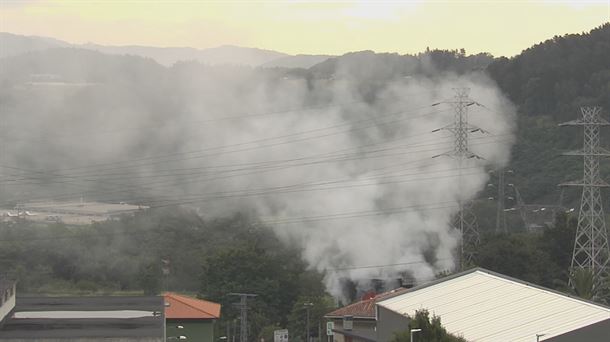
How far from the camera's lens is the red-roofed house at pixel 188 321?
67.8 m

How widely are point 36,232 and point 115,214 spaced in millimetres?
9889

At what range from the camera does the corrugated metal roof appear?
46000 mm

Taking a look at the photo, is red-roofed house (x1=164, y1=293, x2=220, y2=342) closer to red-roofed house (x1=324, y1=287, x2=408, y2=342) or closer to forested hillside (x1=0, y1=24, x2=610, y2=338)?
red-roofed house (x1=324, y1=287, x2=408, y2=342)

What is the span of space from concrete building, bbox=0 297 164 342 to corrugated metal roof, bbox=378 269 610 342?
10.4 metres

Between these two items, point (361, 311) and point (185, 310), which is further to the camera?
point (361, 311)

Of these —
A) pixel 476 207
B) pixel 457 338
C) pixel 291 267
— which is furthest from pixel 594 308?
Result: pixel 476 207

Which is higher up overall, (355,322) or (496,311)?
(496,311)

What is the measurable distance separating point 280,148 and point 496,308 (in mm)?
59748

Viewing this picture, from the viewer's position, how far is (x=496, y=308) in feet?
170

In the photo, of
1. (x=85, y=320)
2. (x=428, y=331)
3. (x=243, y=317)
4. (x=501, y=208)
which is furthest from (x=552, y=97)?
(x=428, y=331)

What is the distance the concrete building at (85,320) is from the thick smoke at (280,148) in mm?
36132

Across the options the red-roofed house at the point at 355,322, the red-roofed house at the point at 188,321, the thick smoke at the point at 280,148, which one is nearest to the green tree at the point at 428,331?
the red-roofed house at the point at 188,321

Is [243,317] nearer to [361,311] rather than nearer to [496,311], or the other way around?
[361,311]

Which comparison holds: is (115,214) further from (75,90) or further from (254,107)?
(75,90)
